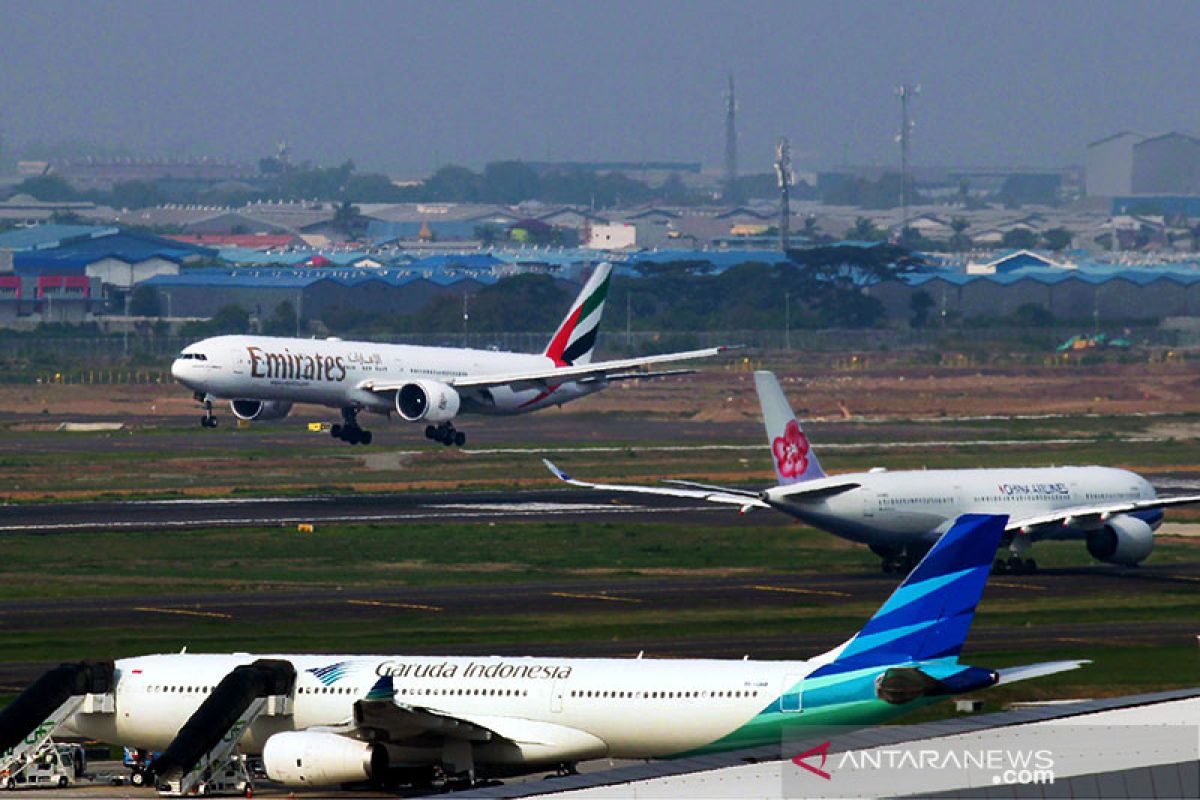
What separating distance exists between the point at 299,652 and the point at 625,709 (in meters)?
19.9

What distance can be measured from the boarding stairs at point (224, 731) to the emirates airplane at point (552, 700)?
0.15ft

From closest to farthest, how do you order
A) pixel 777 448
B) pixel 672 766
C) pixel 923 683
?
pixel 672 766, pixel 923 683, pixel 777 448

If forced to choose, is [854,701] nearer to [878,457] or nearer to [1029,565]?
[1029,565]

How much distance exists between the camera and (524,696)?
2030 inches

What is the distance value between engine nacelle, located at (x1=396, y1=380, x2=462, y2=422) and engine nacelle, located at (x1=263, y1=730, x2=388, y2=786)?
2901 inches

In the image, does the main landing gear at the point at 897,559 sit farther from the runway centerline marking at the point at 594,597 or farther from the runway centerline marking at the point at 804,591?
the runway centerline marking at the point at 594,597

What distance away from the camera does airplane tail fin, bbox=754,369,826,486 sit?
84.2 m

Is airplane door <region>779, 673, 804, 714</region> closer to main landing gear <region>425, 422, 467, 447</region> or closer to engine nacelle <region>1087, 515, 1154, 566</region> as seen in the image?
engine nacelle <region>1087, 515, 1154, 566</region>

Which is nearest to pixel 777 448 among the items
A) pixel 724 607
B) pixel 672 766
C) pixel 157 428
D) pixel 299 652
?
pixel 724 607

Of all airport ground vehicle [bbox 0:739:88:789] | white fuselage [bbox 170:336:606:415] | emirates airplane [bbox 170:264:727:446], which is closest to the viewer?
airport ground vehicle [bbox 0:739:88:789]

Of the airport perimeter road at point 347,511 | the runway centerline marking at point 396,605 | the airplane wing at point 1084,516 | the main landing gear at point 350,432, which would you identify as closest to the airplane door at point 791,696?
the runway centerline marking at point 396,605

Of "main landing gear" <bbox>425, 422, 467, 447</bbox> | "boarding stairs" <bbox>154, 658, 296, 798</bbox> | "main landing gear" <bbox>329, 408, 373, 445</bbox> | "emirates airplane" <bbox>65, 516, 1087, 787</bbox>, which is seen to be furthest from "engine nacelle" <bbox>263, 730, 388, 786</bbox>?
"main landing gear" <bbox>329, 408, 373, 445</bbox>

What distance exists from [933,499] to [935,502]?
0.43ft

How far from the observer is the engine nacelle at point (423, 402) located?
12406cm
